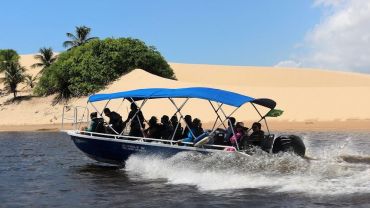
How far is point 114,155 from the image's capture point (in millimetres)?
15688

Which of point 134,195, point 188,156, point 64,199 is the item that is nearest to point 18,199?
point 64,199

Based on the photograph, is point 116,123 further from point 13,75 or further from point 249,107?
point 13,75

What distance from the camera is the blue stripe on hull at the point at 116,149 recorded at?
14258 millimetres

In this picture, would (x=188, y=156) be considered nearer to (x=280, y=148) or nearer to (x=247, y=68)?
(x=280, y=148)

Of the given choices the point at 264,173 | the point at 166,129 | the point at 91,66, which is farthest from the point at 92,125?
the point at 91,66

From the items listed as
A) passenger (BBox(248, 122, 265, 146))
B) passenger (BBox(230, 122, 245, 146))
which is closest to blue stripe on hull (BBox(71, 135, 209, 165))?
passenger (BBox(230, 122, 245, 146))

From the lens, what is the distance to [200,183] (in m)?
12.7

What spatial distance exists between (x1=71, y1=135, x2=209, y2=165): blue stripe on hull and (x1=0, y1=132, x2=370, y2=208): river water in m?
0.21

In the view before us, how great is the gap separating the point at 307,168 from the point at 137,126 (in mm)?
5240

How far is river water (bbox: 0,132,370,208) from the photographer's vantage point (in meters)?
10.8

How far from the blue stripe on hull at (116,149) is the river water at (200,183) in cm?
21

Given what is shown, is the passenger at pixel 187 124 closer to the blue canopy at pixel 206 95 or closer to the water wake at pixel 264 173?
the blue canopy at pixel 206 95

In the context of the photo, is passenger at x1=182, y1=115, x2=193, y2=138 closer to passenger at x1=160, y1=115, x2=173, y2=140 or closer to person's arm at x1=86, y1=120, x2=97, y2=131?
passenger at x1=160, y1=115, x2=173, y2=140

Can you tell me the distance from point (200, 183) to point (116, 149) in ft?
12.0
